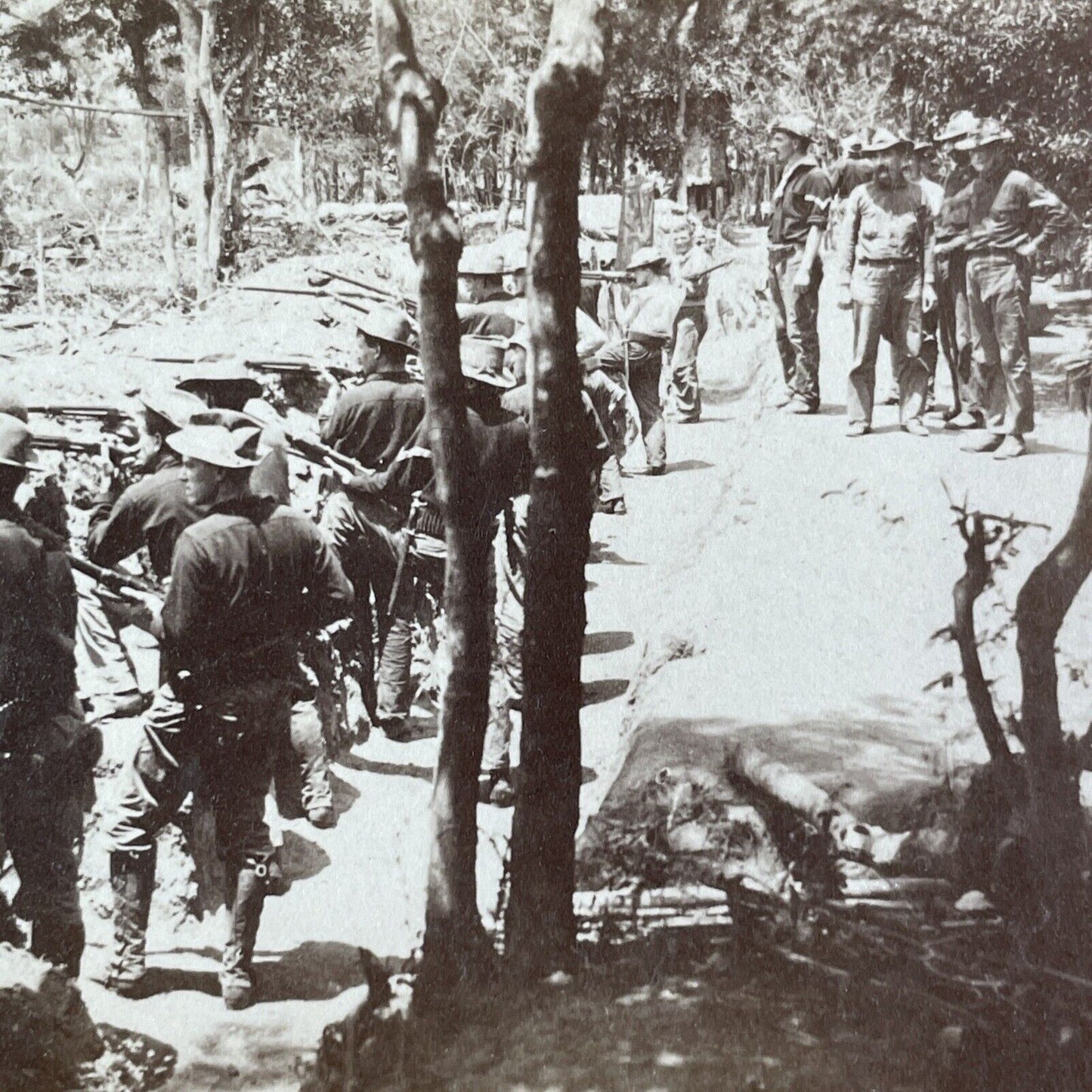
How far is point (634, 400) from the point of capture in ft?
26.7

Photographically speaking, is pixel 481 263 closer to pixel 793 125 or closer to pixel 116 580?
pixel 793 125

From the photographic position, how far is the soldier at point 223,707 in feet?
13.9

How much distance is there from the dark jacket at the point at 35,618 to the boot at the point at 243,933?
0.73 metres

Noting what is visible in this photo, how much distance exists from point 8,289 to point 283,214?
3.41 ft

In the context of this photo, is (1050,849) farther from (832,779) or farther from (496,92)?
(496,92)

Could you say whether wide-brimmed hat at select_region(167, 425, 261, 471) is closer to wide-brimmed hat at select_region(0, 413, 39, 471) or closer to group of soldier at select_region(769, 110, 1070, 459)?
wide-brimmed hat at select_region(0, 413, 39, 471)

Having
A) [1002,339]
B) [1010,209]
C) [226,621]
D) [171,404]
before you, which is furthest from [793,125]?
[226,621]

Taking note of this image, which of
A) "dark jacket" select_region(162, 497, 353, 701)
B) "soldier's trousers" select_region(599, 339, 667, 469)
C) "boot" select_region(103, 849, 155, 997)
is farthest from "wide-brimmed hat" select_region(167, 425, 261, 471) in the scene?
"soldier's trousers" select_region(599, 339, 667, 469)

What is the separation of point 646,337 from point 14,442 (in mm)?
4590

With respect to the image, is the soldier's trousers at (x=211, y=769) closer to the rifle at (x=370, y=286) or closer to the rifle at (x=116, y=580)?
the rifle at (x=116, y=580)

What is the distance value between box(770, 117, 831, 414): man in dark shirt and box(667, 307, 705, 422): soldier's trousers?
2.90 ft

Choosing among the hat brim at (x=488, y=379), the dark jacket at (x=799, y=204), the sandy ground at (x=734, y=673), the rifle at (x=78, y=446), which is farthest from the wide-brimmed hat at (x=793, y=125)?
the rifle at (x=78, y=446)

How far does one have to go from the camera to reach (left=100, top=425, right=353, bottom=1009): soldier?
4246 millimetres

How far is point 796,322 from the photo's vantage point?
642 centimetres
